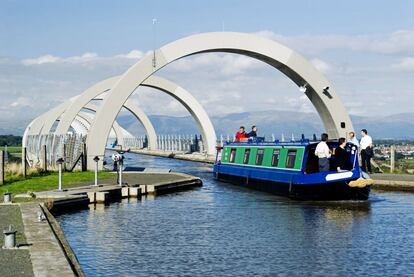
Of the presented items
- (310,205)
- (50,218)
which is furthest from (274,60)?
(50,218)

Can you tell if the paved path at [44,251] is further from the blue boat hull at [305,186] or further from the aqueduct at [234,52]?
the aqueduct at [234,52]

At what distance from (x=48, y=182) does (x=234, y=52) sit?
47.6 feet

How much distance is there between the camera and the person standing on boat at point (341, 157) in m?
23.9

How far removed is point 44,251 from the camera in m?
11.7

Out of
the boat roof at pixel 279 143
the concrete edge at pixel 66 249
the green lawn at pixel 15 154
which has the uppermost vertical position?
the boat roof at pixel 279 143

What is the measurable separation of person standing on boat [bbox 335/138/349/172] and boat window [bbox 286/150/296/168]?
5.96ft

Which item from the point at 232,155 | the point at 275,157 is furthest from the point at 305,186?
the point at 232,155

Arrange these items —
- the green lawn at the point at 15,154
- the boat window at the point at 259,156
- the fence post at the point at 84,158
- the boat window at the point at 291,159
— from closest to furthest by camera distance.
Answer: the boat window at the point at 291,159, the boat window at the point at 259,156, the fence post at the point at 84,158, the green lawn at the point at 15,154

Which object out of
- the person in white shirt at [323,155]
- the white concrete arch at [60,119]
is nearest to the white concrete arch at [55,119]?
the white concrete arch at [60,119]

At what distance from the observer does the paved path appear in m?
10.2

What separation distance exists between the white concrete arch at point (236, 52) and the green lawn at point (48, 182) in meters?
3.93

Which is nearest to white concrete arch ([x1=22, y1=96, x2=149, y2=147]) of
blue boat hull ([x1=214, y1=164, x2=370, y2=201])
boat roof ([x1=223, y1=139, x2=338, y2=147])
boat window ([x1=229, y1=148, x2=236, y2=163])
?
boat window ([x1=229, y1=148, x2=236, y2=163])

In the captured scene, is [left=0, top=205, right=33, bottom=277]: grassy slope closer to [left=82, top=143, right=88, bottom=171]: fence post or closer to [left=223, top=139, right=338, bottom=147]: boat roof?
[left=223, top=139, right=338, bottom=147]: boat roof

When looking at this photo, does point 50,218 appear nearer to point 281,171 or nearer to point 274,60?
point 281,171
